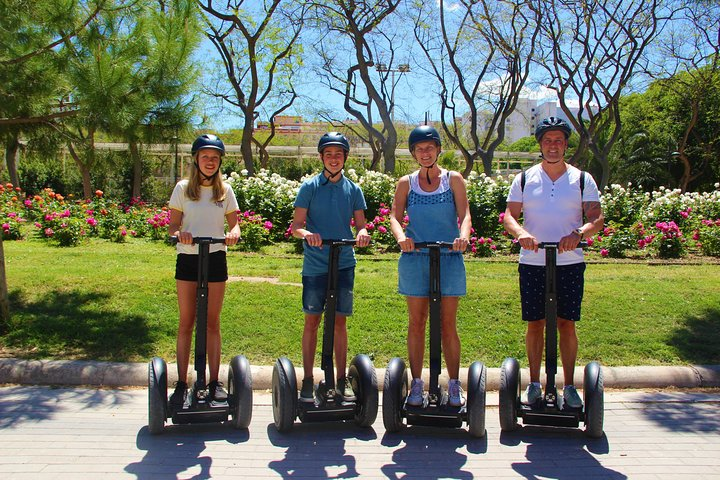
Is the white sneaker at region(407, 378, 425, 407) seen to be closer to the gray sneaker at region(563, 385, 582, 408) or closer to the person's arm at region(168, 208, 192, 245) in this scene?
the gray sneaker at region(563, 385, 582, 408)

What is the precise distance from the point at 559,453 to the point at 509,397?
44 cm

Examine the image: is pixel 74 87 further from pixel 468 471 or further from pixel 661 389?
pixel 661 389

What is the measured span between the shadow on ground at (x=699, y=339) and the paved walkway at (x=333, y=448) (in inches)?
37.5

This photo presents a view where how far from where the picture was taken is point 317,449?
13.5 feet

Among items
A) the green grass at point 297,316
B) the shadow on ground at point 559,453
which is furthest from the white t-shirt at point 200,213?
the shadow on ground at point 559,453

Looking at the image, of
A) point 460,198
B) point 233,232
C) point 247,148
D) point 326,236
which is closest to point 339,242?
point 326,236

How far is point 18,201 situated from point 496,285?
11454 mm

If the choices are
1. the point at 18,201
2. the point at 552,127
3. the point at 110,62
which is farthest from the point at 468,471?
the point at 18,201

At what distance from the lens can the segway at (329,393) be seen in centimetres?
425

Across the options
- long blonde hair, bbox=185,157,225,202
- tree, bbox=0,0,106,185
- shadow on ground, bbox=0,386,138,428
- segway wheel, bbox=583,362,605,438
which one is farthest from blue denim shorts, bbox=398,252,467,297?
tree, bbox=0,0,106,185

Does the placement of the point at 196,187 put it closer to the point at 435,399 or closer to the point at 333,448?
the point at 333,448

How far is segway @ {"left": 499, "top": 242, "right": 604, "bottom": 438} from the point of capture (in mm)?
4160

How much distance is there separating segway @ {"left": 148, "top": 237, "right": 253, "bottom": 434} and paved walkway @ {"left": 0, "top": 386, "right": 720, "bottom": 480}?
5.5 inches

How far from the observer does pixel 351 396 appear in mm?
4383
